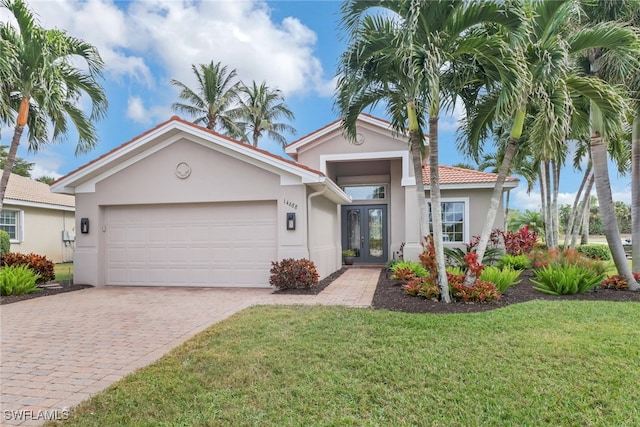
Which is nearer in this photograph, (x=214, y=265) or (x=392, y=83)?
(x=392, y=83)

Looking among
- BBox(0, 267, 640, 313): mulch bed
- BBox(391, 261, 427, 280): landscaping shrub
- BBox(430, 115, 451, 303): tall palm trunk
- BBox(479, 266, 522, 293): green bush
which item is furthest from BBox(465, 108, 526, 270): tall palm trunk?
BBox(391, 261, 427, 280): landscaping shrub

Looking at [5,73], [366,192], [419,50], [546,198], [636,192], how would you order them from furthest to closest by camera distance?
[546,198], [366,192], [636,192], [5,73], [419,50]

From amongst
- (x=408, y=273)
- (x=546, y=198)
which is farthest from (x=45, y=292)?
(x=546, y=198)

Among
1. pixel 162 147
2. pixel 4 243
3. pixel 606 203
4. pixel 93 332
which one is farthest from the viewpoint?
pixel 4 243

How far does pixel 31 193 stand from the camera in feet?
63.5

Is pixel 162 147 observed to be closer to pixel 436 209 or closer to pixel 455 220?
pixel 436 209

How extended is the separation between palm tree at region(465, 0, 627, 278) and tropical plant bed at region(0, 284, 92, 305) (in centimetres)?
1106

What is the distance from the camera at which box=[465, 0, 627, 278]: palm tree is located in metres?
7.28

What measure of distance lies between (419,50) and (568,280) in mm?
6278

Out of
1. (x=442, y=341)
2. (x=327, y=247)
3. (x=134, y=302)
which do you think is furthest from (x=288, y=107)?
(x=442, y=341)

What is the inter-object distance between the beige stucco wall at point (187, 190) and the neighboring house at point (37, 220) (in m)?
8.46

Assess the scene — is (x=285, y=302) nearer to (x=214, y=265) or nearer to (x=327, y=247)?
(x=214, y=265)

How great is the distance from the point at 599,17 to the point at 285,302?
11055 mm

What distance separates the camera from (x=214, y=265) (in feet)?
36.6
